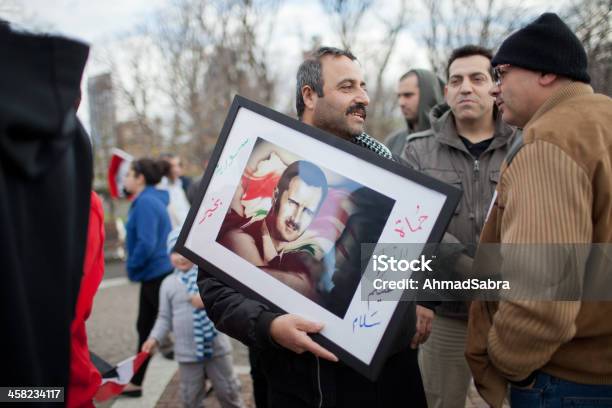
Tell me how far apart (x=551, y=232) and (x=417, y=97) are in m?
3.19

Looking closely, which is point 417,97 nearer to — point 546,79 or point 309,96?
point 309,96

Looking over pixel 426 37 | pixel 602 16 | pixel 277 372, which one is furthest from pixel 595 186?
pixel 426 37

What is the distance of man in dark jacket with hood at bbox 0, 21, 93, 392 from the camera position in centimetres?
104

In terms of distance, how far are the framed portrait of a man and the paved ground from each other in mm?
2744

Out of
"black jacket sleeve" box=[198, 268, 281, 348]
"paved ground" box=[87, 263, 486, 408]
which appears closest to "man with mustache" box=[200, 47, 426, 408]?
"black jacket sleeve" box=[198, 268, 281, 348]

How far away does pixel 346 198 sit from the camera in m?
1.71

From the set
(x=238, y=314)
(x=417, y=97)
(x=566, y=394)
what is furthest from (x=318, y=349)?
(x=417, y=97)

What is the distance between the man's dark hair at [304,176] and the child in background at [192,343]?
76.8 inches

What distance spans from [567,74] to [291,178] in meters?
1.12

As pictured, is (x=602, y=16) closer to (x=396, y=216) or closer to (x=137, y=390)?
(x=396, y=216)

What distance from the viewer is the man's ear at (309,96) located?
2324 millimetres

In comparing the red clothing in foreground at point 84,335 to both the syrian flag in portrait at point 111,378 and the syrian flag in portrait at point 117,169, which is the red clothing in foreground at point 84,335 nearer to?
the syrian flag in portrait at point 111,378

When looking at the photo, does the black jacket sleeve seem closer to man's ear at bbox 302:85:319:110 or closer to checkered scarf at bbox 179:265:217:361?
man's ear at bbox 302:85:319:110

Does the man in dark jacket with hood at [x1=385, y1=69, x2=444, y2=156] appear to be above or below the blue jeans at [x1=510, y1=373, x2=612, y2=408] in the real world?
above
